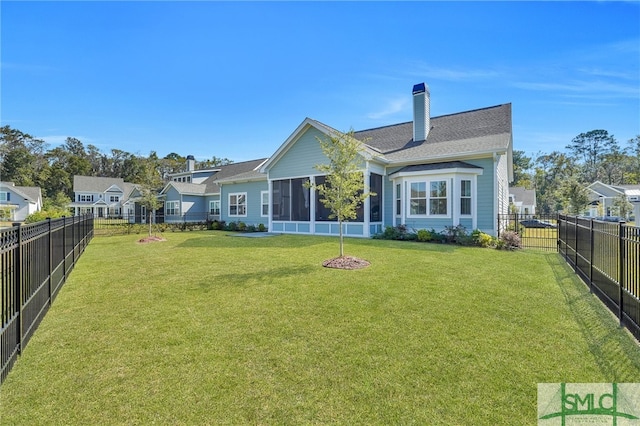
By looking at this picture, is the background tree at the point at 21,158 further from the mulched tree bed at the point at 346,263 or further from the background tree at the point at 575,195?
the background tree at the point at 575,195

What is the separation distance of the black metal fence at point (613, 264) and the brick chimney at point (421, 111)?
10253 millimetres

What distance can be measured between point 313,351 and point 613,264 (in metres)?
5.01

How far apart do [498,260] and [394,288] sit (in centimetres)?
478

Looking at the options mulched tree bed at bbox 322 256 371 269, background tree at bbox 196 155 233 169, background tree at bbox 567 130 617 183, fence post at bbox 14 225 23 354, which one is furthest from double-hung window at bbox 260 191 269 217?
background tree at bbox 567 130 617 183

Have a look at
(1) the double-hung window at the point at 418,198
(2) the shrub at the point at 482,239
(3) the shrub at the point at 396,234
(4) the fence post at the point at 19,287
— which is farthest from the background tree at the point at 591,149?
(4) the fence post at the point at 19,287

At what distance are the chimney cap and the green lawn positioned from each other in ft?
41.8

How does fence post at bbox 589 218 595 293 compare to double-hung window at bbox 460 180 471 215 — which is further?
double-hung window at bbox 460 180 471 215

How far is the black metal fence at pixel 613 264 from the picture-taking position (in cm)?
389

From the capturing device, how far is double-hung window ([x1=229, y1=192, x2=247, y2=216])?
71.3 ft

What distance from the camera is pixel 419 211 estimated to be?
13625 mm

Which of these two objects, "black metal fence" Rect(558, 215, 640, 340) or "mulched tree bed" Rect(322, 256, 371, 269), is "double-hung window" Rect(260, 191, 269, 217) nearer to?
"mulched tree bed" Rect(322, 256, 371, 269)

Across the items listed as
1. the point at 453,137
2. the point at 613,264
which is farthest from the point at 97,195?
the point at 613,264

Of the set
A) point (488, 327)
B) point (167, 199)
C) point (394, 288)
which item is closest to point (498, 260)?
point (394, 288)

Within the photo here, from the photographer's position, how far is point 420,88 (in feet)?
53.5
